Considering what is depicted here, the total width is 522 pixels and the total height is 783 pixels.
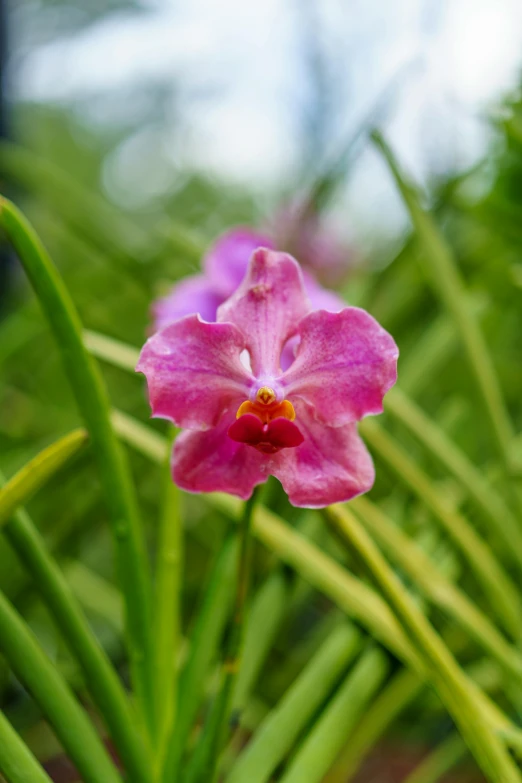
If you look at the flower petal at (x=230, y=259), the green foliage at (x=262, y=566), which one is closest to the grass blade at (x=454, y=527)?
the green foliage at (x=262, y=566)

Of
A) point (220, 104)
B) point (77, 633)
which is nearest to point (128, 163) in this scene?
point (220, 104)

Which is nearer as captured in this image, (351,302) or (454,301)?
(454,301)

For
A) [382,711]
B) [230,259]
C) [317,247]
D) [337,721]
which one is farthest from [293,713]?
[317,247]

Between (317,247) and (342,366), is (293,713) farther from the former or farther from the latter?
(317,247)

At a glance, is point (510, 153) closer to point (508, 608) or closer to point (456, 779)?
point (508, 608)

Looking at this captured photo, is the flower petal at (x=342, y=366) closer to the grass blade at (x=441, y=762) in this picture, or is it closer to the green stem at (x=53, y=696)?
the green stem at (x=53, y=696)
